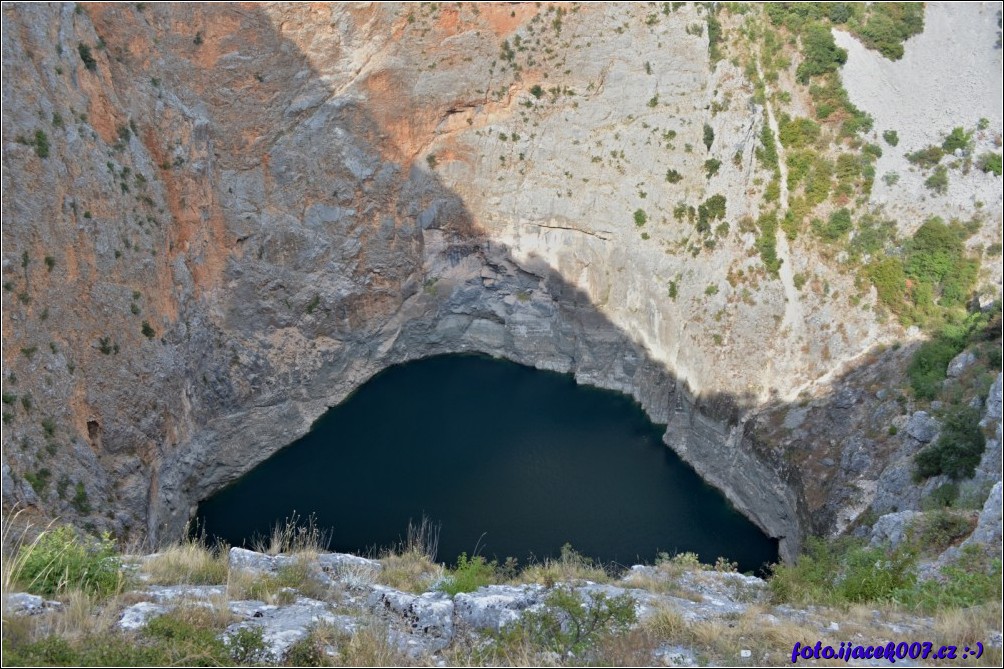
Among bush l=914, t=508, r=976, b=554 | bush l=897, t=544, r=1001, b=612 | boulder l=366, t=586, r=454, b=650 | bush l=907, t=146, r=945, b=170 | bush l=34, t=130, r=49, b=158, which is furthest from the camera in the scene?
bush l=907, t=146, r=945, b=170

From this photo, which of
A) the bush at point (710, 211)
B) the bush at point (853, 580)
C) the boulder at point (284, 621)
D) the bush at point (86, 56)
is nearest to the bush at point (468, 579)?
the boulder at point (284, 621)

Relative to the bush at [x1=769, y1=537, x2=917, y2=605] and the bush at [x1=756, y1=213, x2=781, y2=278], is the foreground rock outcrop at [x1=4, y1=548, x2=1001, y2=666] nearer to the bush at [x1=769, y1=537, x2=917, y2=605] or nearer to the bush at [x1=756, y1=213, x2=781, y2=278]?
the bush at [x1=769, y1=537, x2=917, y2=605]

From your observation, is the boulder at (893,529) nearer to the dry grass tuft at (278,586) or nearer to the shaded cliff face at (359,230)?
the shaded cliff face at (359,230)

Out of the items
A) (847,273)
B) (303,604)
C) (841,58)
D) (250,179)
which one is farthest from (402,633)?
(841,58)

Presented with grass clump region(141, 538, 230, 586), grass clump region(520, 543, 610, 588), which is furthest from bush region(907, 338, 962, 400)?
grass clump region(141, 538, 230, 586)

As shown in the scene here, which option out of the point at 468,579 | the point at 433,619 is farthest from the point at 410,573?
the point at 433,619

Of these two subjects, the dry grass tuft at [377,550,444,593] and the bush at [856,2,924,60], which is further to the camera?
the bush at [856,2,924,60]

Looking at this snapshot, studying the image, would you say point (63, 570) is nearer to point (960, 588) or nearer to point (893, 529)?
point (960, 588)
